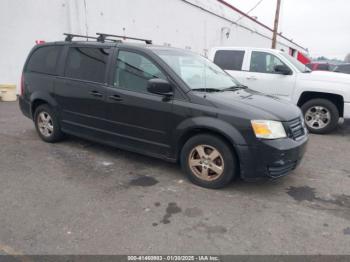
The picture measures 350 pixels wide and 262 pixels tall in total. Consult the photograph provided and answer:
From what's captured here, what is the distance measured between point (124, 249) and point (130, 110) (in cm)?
209

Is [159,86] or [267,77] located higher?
[159,86]

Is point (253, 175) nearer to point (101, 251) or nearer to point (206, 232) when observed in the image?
point (206, 232)

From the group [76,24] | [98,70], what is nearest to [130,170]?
[98,70]

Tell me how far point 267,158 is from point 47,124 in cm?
398

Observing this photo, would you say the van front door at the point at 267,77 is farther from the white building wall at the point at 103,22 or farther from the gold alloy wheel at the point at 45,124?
the white building wall at the point at 103,22

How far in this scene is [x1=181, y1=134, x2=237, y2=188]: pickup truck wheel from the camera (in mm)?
3682

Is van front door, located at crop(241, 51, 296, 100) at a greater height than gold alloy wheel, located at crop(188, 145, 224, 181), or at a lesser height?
greater

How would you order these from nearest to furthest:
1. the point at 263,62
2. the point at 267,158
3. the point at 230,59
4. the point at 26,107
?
the point at 267,158, the point at 26,107, the point at 263,62, the point at 230,59

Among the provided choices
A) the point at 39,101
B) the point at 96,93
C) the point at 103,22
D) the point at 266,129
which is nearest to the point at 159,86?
the point at 96,93

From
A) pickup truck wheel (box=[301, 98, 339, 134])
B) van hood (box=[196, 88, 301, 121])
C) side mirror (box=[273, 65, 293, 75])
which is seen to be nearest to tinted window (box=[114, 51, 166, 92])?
van hood (box=[196, 88, 301, 121])

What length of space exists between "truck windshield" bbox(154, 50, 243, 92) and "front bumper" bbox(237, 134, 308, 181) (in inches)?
42.0

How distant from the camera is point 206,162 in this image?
3.86 m

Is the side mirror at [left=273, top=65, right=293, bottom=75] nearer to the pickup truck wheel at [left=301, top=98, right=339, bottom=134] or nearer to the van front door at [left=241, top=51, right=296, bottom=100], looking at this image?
the van front door at [left=241, top=51, right=296, bottom=100]

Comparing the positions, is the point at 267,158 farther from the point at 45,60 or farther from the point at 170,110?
the point at 45,60
